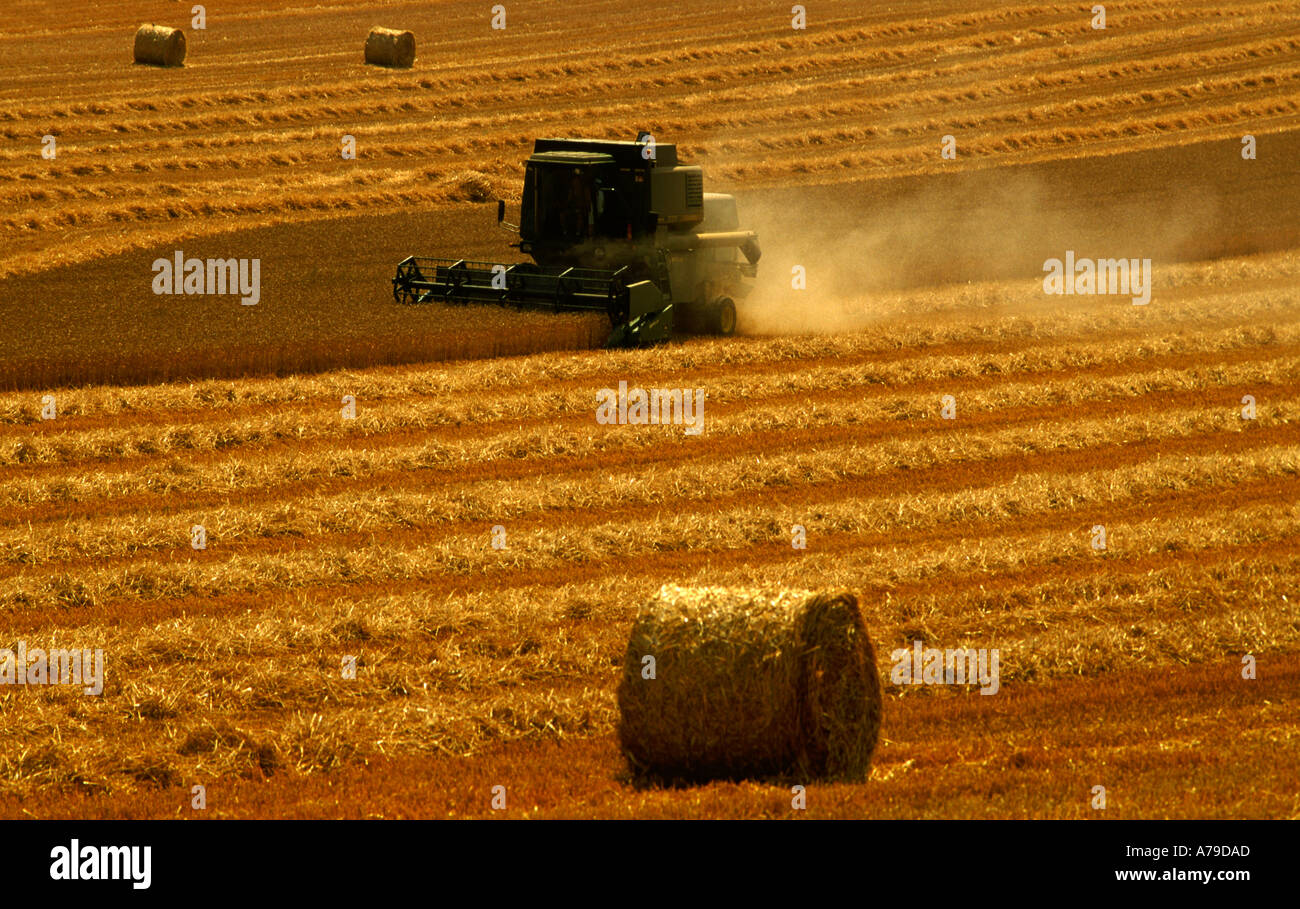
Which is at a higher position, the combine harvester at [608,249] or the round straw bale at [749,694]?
the combine harvester at [608,249]

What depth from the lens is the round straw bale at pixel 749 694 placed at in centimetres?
867

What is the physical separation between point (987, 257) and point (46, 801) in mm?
22829

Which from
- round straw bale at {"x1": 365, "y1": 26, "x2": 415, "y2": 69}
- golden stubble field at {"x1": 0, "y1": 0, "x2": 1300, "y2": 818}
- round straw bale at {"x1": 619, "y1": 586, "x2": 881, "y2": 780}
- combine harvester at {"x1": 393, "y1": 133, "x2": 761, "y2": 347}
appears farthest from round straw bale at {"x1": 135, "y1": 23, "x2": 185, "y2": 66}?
round straw bale at {"x1": 619, "y1": 586, "x2": 881, "y2": 780}

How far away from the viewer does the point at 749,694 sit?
8.66 metres

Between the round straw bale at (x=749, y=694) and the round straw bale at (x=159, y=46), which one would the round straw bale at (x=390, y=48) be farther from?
the round straw bale at (x=749, y=694)

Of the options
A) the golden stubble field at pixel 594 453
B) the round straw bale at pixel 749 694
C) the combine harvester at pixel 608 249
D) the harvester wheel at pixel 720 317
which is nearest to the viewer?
the round straw bale at pixel 749 694

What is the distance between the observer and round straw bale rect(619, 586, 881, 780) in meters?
8.67

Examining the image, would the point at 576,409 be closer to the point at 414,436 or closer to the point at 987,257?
the point at 414,436

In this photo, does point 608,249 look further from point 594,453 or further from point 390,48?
point 390,48

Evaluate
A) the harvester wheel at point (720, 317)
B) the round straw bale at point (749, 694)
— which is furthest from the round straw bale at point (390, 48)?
the round straw bale at point (749, 694)

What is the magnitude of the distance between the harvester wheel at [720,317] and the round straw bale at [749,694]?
48.7 feet

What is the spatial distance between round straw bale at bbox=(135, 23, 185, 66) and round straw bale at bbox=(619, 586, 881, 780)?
35.3 meters

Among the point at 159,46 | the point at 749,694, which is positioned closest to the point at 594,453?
the point at 749,694

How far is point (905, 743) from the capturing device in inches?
376
